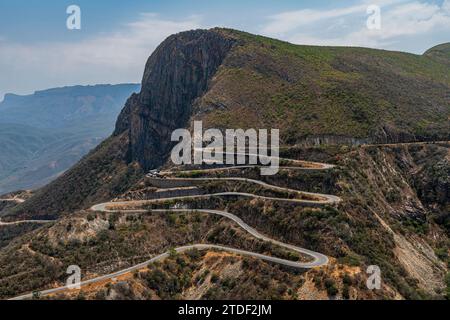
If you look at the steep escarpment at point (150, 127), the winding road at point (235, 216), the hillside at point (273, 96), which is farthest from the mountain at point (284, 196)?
the winding road at point (235, 216)

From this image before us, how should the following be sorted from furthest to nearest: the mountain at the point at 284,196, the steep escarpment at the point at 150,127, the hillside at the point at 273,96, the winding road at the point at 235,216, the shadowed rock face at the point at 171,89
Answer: the shadowed rock face at the point at 171,89
the steep escarpment at the point at 150,127
the hillside at the point at 273,96
the mountain at the point at 284,196
the winding road at the point at 235,216

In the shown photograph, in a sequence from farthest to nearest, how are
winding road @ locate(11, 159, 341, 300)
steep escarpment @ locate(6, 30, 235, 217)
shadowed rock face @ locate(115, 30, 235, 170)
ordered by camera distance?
1. shadowed rock face @ locate(115, 30, 235, 170)
2. steep escarpment @ locate(6, 30, 235, 217)
3. winding road @ locate(11, 159, 341, 300)

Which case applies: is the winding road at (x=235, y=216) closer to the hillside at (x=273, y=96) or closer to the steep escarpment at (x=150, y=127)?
the hillside at (x=273, y=96)

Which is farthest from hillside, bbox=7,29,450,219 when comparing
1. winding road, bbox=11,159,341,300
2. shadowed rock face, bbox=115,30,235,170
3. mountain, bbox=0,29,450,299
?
winding road, bbox=11,159,341,300

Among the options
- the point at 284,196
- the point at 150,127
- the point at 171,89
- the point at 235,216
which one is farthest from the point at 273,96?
the point at 150,127

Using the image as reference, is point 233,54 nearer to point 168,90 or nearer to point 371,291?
point 168,90

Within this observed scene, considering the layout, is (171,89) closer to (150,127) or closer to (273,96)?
(150,127)

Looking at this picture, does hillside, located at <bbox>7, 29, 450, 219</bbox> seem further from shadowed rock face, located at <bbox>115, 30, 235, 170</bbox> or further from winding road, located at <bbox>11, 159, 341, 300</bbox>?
winding road, located at <bbox>11, 159, 341, 300</bbox>

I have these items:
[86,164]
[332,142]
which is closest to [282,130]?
[332,142]
